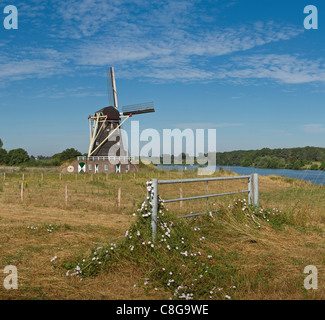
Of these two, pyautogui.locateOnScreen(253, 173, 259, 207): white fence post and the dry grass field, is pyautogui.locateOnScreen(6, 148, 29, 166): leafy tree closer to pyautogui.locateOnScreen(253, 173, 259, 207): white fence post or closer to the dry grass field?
the dry grass field

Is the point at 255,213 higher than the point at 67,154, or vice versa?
the point at 67,154

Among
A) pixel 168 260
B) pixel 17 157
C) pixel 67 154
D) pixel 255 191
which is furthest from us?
pixel 17 157

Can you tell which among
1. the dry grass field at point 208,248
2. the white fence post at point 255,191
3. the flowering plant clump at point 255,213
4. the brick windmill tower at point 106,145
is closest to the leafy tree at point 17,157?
the brick windmill tower at point 106,145

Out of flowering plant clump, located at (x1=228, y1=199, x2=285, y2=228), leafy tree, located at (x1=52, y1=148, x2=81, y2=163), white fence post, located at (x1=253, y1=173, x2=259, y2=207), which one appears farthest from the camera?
leafy tree, located at (x1=52, y1=148, x2=81, y2=163)

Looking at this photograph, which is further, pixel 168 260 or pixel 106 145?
pixel 106 145

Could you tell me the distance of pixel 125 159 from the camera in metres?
49.2

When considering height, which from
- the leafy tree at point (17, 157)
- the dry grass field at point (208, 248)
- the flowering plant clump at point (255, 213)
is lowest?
the dry grass field at point (208, 248)

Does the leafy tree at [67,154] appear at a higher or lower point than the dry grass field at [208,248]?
higher

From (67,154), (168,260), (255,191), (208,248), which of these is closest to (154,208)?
(168,260)

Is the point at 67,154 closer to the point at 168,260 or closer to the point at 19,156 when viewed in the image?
the point at 19,156

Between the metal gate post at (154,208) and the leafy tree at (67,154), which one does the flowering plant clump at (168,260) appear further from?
the leafy tree at (67,154)

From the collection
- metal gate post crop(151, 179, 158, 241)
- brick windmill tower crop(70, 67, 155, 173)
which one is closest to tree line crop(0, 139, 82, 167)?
brick windmill tower crop(70, 67, 155, 173)
